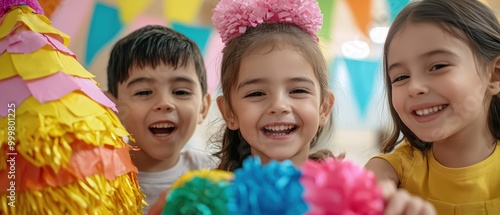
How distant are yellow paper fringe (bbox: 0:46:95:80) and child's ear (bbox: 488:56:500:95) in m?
0.77

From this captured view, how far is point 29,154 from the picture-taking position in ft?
2.47

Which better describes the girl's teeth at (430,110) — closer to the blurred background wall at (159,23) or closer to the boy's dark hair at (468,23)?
the boy's dark hair at (468,23)

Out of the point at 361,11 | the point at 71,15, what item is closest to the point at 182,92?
the point at 71,15

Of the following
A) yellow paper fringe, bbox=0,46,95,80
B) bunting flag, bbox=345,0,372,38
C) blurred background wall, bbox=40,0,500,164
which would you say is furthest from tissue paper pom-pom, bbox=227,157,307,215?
bunting flag, bbox=345,0,372,38

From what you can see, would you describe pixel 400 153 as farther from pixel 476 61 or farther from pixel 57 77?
pixel 57 77

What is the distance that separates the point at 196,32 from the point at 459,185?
46.7 inches

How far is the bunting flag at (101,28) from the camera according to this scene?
171 centimetres

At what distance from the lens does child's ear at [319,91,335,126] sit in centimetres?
122

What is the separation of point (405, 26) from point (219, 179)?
52 cm

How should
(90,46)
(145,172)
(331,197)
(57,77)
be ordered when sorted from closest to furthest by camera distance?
(331,197) < (57,77) < (145,172) < (90,46)

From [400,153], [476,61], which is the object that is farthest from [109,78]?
[476,61]

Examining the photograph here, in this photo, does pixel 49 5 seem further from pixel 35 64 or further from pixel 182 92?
pixel 35 64

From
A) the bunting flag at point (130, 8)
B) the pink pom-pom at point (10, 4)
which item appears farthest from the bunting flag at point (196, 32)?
the pink pom-pom at point (10, 4)

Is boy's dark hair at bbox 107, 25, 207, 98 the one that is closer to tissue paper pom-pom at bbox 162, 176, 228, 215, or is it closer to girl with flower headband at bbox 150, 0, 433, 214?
girl with flower headband at bbox 150, 0, 433, 214
